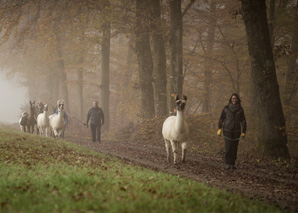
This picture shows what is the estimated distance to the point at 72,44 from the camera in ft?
92.8

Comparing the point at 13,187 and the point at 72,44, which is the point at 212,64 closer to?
the point at 72,44

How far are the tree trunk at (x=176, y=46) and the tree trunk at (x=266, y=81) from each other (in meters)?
6.71

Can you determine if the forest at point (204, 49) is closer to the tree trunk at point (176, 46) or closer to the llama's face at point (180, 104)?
the tree trunk at point (176, 46)

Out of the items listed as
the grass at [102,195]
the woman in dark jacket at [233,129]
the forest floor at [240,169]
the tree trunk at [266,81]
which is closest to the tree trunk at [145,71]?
the forest floor at [240,169]

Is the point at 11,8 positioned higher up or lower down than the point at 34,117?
higher up

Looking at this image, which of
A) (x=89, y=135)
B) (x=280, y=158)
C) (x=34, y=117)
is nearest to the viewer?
(x=280, y=158)

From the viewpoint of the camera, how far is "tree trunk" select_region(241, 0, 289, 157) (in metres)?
10.8

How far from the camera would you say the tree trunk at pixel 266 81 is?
35.4ft

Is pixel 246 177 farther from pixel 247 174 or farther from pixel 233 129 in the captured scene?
pixel 233 129

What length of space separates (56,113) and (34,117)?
3.05 m

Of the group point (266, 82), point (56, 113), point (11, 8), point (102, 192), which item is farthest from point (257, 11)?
point (11, 8)

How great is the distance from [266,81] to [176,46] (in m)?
7.74

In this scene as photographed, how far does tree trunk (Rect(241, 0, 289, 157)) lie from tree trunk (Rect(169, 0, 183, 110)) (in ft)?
22.0

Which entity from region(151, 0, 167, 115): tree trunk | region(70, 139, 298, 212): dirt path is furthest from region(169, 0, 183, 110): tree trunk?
region(70, 139, 298, 212): dirt path
